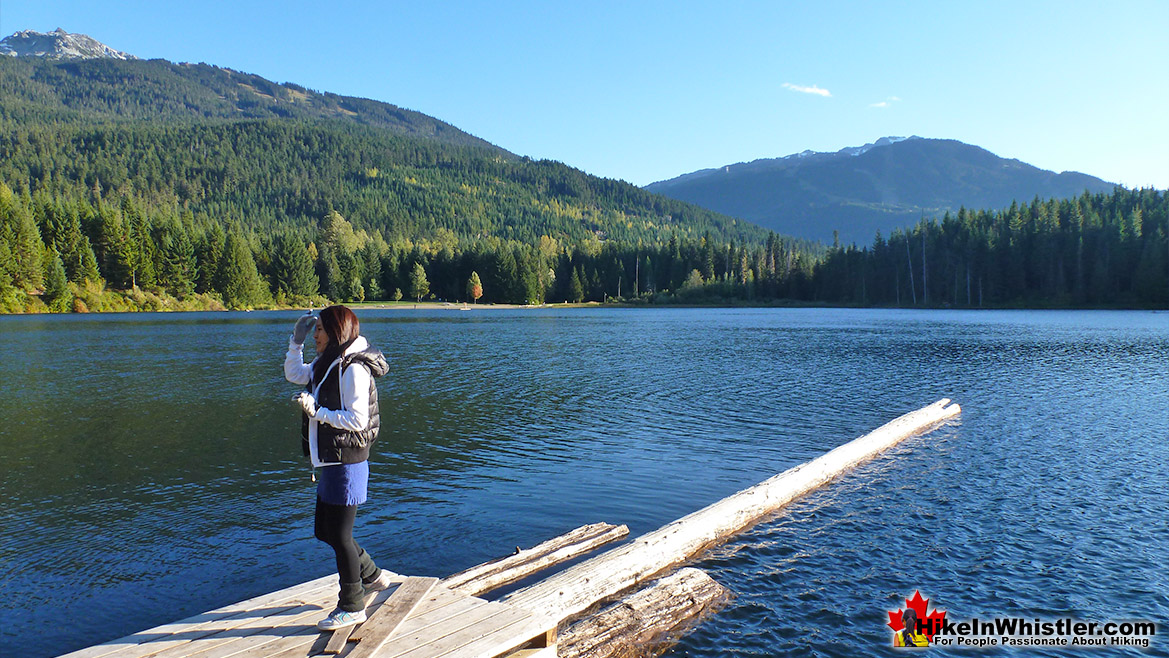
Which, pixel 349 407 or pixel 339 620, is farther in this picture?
pixel 339 620

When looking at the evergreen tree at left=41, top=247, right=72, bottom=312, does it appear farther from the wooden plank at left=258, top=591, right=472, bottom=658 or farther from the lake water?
the wooden plank at left=258, top=591, right=472, bottom=658

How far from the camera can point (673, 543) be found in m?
11.4

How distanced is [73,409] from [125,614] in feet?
69.3

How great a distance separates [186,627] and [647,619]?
5547 millimetres

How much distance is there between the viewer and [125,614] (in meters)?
9.78

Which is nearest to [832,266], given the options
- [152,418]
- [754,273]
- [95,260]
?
[754,273]

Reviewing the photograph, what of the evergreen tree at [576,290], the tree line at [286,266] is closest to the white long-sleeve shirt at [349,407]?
the tree line at [286,266]

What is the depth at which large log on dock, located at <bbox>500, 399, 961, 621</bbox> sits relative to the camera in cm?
900

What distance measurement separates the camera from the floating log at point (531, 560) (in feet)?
31.0

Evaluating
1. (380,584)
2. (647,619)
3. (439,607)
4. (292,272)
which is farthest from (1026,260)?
(380,584)

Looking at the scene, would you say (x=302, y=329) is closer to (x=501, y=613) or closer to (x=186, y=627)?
(x=186, y=627)

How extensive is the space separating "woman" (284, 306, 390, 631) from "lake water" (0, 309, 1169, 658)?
4.07m

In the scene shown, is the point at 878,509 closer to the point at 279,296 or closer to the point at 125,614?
the point at 125,614

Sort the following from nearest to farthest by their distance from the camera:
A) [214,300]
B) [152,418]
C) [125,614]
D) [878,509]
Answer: [125,614] < [878,509] < [152,418] < [214,300]
